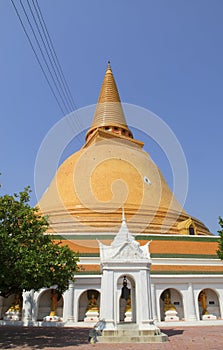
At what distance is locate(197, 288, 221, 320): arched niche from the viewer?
17.8m

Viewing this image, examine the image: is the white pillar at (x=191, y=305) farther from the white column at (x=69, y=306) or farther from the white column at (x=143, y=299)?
the white column at (x=143, y=299)

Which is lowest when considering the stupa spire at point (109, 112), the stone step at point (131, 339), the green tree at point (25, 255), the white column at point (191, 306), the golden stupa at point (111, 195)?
the stone step at point (131, 339)

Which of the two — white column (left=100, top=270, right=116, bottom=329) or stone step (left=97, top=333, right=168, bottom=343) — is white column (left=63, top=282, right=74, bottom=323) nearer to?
white column (left=100, top=270, right=116, bottom=329)

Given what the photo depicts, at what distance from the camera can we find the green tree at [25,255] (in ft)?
32.4

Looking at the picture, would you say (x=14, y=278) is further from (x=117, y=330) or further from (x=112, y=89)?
(x=112, y=89)

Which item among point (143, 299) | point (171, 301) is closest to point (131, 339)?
point (143, 299)

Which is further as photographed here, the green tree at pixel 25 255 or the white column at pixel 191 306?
the white column at pixel 191 306

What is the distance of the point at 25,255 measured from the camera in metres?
10.2

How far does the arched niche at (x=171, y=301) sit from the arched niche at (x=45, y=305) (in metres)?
5.85

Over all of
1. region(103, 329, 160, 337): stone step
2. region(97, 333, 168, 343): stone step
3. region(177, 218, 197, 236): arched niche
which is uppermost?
region(177, 218, 197, 236): arched niche

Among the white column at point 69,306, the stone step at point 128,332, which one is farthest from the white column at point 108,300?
the white column at point 69,306

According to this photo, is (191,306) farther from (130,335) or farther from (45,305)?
(45,305)

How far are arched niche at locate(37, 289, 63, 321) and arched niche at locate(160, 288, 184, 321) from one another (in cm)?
585

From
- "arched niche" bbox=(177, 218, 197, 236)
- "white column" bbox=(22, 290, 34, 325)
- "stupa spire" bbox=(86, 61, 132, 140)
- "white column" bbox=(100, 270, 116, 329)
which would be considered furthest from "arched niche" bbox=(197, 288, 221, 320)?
"stupa spire" bbox=(86, 61, 132, 140)
